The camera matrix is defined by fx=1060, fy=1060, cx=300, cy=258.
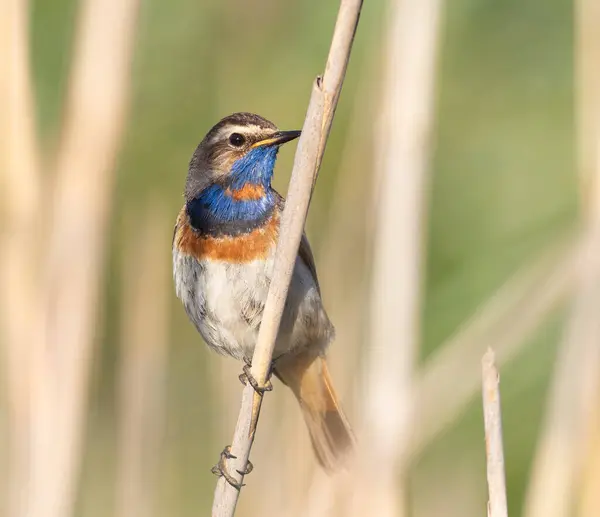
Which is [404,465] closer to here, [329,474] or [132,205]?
[329,474]

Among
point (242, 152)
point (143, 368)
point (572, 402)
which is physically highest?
point (242, 152)

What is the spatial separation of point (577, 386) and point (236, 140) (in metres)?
1.35

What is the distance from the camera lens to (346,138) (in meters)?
4.70

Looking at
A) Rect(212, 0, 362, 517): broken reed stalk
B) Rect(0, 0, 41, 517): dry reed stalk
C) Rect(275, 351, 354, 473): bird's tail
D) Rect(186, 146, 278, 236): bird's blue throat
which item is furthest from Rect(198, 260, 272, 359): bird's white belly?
Rect(212, 0, 362, 517): broken reed stalk

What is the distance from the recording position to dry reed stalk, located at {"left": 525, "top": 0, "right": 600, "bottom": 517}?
3145 mm

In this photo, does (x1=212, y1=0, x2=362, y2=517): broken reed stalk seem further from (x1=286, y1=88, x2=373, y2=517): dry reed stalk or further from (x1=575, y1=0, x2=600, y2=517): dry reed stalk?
(x1=575, y1=0, x2=600, y2=517): dry reed stalk

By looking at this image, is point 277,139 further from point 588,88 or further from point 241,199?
point 588,88

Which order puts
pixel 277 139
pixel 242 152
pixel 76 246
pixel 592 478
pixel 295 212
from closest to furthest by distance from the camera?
pixel 295 212
pixel 76 246
pixel 592 478
pixel 277 139
pixel 242 152

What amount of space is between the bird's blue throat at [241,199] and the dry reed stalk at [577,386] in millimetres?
1024

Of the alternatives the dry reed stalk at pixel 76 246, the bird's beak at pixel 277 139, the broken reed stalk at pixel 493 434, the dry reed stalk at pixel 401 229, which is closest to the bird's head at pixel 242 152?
the bird's beak at pixel 277 139

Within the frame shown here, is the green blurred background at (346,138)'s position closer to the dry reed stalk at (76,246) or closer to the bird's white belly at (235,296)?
the bird's white belly at (235,296)

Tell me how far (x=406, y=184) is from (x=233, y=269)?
0.63 m

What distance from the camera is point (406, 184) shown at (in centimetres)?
323

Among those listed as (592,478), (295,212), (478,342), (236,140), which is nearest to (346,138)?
(236,140)
